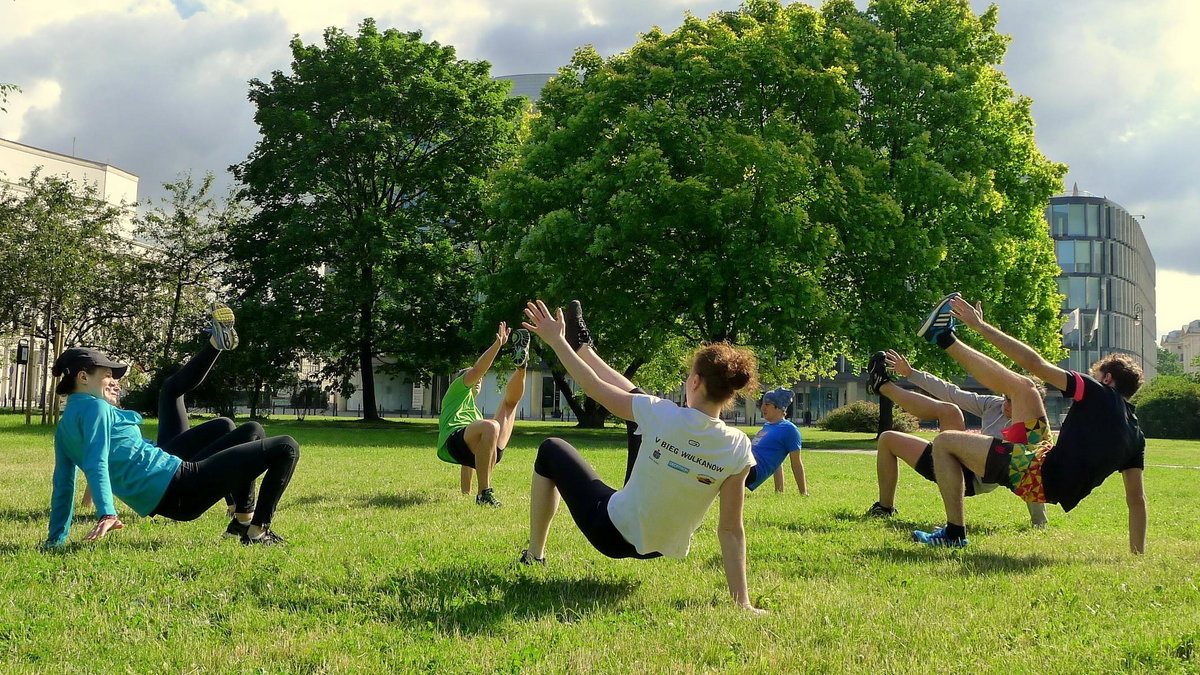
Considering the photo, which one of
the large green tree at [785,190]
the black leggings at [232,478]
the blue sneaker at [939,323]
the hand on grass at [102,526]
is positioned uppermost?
the large green tree at [785,190]

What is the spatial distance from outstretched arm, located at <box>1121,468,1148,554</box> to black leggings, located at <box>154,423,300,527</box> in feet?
→ 21.1

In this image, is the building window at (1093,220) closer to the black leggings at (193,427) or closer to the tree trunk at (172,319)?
the tree trunk at (172,319)

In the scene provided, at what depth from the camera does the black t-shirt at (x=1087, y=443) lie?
6773 millimetres

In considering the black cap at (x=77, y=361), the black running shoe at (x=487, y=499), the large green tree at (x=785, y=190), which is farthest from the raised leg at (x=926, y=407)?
the large green tree at (x=785, y=190)

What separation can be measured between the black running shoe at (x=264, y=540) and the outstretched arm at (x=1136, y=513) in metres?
6.59

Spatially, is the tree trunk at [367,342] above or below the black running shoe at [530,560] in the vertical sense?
above

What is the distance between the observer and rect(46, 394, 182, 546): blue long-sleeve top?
Answer: 6.43m

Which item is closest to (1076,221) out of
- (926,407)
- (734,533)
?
(926,407)

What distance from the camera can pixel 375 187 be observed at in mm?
35844

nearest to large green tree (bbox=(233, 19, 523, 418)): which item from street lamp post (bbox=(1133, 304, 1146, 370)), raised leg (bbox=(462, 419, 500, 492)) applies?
raised leg (bbox=(462, 419, 500, 492))

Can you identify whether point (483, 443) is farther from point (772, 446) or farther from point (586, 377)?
point (586, 377)

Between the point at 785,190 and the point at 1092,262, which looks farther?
the point at 1092,262

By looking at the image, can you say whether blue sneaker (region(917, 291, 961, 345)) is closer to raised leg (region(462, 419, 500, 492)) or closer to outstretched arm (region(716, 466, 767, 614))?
outstretched arm (region(716, 466, 767, 614))

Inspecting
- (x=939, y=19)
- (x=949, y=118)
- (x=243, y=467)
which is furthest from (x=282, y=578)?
(x=939, y=19)
